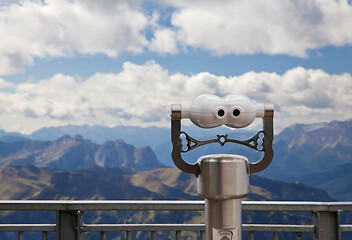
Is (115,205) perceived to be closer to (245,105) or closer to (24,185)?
(245,105)

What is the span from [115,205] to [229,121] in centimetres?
121

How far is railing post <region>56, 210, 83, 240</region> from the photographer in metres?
2.26

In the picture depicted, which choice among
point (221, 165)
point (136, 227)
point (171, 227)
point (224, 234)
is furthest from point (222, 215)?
point (136, 227)

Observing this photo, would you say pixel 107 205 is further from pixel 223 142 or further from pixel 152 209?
pixel 223 142

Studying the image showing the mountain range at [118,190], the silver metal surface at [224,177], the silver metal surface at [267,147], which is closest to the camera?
the silver metal surface at [224,177]

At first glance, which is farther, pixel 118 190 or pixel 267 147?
pixel 118 190

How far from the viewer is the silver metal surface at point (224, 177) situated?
1.30 meters

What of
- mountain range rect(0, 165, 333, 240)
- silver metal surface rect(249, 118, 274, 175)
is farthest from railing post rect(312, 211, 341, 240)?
mountain range rect(0, 165, 333, 240)

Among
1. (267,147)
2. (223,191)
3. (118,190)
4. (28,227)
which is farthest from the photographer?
(118,190)

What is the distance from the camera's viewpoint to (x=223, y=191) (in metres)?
1.30

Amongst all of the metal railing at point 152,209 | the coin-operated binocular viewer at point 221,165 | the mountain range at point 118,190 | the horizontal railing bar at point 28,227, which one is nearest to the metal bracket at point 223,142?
the coin-operated binocular viewer at point 221,165

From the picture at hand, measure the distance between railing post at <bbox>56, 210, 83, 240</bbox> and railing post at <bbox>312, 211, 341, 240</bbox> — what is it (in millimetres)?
1519

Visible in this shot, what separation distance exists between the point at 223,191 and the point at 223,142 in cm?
20

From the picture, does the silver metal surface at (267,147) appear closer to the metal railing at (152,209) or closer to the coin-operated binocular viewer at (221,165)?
the coin-operated binocular viewer at (221,165)
